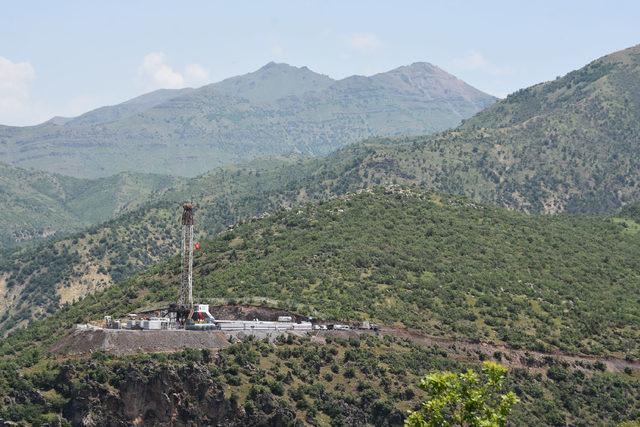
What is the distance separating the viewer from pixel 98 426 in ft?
353

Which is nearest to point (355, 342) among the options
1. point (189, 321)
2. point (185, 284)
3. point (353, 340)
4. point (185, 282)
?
point (353, 340)

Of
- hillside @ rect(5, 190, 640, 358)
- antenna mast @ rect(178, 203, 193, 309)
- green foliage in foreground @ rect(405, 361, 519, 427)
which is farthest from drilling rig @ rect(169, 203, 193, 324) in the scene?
green foliage in foreground @ rect(405, 361, 519, 427)

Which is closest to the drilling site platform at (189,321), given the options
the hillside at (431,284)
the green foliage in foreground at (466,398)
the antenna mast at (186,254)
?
the antenna mast at (186,254)

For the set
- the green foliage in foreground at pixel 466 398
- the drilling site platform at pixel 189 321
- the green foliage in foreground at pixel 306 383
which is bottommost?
the green foliage in foreground at pixel 306 383

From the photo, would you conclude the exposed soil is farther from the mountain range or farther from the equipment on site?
the equipment on site

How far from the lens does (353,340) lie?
13725 cm

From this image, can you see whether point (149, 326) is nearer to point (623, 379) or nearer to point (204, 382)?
point (204, 382)

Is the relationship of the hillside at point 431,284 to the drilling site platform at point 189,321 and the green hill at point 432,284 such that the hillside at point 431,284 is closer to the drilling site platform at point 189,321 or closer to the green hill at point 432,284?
the green hill at point 432,284

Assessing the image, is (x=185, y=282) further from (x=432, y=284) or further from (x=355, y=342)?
(x=432, y=284)

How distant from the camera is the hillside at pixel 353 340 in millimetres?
112312

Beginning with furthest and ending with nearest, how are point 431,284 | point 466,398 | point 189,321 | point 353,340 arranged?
point 431,284 < point 353,340 < point 189,321 < point 466,398

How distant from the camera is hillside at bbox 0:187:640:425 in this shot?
11231cm

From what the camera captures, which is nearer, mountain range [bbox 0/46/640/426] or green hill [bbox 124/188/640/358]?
mountain range [bbox 0/46/640/426]

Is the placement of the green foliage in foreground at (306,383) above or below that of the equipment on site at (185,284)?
below
